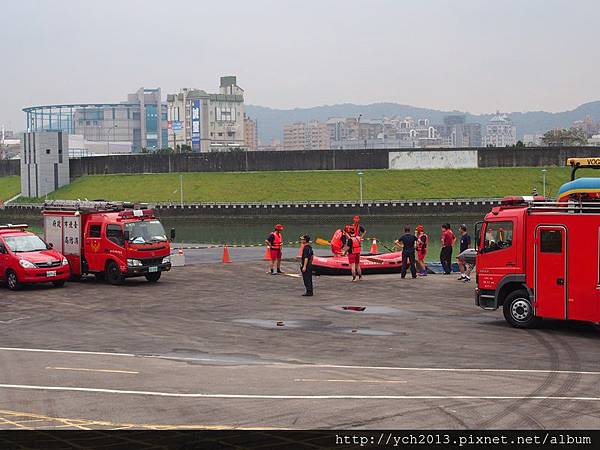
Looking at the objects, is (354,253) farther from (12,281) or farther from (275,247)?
(12,281)

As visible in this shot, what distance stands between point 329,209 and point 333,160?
23.1m

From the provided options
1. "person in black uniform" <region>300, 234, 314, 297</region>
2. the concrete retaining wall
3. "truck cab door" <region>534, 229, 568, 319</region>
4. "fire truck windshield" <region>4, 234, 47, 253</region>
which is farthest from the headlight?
the concrete retaining wall

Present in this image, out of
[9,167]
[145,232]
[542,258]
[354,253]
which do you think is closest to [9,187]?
[9,167]

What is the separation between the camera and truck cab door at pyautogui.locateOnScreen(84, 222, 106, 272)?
3081 centimetres

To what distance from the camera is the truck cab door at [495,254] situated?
21.0 m

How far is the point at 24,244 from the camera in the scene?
97.3 ft

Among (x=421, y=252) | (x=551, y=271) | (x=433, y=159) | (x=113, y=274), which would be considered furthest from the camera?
(x=433, y=159)

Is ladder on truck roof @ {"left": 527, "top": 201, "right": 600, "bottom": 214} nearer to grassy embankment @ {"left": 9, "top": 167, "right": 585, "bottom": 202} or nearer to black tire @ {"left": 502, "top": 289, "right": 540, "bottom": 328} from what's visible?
black tire @ {"left": 502, "top": 289, "right": 540, "bottom": 328}

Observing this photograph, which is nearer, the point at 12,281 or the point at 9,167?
the point at 12,281

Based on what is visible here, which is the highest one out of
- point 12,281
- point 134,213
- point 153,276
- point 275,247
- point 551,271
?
point 134,213

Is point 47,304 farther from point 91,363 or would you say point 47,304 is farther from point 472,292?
point 472,292

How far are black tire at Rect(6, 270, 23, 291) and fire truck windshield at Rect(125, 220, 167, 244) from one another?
3.77m

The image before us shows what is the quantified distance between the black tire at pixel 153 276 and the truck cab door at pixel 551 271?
48.6 feet

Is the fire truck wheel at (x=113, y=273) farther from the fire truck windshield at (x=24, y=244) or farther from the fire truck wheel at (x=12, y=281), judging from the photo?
the fire truck wheel at (x=12, y=281)
